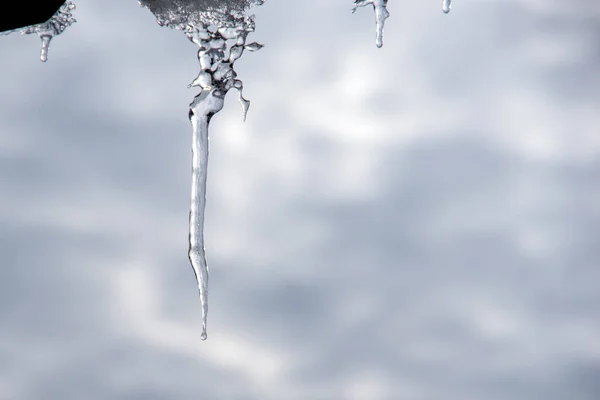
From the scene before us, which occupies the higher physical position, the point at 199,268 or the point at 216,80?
the point at 216,80

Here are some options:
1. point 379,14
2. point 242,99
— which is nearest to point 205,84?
point 242,99

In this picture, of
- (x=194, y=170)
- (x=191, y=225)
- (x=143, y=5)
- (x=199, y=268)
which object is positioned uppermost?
(x=143, y=5)

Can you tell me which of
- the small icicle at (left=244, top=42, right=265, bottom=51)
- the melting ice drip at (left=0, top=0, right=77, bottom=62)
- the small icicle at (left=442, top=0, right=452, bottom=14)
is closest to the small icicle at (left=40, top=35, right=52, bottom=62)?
the melting ice drip at (left=0, top=0, right=77, bottom=62)

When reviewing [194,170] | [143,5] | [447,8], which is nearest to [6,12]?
[143,5]

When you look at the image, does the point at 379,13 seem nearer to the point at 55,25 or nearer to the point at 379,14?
the point at 379,14

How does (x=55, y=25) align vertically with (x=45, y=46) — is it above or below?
below

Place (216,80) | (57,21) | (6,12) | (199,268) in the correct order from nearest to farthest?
1. (6,12)
2. (57,21)
3. (199,268)
4. (216,80)

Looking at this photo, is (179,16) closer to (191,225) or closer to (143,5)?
(143,5)
